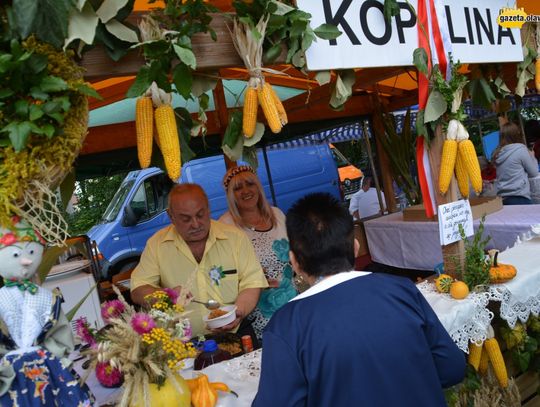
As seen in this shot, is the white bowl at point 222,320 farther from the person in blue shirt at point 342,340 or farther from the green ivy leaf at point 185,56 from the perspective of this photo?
the green ivy leaf at point 185,56

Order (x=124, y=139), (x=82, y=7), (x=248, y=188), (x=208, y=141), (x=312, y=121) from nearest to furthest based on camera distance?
(x=82, y=7) < (x=248, y=188) < (x=124, y=139) < (x=208, y=141) < (x=312, y=121)

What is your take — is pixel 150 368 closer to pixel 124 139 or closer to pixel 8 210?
pixel 8 210

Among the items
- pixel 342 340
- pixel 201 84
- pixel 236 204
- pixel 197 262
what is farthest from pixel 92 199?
pixel 342 340

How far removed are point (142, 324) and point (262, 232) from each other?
6.11 ft

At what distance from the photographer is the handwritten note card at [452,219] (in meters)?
2.39

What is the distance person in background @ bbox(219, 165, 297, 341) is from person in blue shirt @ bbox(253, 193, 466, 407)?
1538 millimetres

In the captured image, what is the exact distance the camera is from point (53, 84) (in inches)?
51.0

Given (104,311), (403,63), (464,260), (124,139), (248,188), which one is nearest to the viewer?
(104,311)

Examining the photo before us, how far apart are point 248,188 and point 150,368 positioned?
2040 mm

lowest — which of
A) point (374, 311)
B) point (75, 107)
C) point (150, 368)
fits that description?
point (150, 368)

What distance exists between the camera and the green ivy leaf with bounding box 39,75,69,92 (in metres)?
1.29

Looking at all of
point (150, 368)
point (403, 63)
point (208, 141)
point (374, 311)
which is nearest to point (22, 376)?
point (150, 368)

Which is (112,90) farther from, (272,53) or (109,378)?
(109,378)

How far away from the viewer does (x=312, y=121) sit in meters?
5.82
